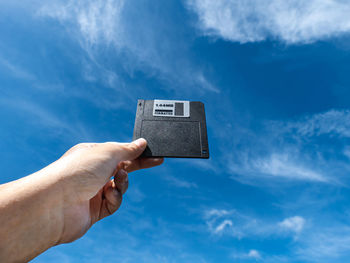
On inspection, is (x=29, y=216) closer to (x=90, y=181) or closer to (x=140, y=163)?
(x=90, y=181)

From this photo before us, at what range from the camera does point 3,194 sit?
7.59 ft

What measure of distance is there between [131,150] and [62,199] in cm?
128

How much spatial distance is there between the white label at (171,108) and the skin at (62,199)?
1037mm

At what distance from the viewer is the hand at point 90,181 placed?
9.58 feet

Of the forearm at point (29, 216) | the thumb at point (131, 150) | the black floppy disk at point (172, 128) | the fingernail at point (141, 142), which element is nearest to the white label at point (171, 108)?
the black floppy disk at point (172, 128)

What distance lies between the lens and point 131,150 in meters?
3.59

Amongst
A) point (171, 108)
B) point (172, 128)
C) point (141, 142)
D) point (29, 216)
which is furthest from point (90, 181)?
point (171, 108)

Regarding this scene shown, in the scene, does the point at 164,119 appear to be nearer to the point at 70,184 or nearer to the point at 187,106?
the point at 187,106

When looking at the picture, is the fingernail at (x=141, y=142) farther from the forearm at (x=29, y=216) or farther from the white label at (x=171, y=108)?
the forearm at (x=29, y=216)

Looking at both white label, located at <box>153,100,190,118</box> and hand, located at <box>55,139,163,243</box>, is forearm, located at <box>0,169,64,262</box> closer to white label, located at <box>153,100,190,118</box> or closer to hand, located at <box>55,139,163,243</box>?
hand, located at <box>55,139,163,243</box>

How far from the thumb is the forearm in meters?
1.07

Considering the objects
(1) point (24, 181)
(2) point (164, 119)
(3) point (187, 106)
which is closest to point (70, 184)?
(1) point (24, 181)

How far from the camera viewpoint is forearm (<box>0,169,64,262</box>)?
224 cm

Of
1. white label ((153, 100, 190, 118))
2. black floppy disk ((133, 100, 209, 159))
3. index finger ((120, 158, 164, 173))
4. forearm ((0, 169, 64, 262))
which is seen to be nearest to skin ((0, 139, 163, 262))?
forearm ((0, 169, 64, 262))
